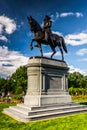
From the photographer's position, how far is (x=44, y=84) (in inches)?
591

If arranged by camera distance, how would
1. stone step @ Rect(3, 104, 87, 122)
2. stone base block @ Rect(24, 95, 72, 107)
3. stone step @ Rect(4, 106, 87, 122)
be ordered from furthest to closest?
stone base block @ Rect(24, 95, 72, 107), stone step @ Rect(3, 104, 87, 122), stone step @ Rect(4, 106, 87, 122)

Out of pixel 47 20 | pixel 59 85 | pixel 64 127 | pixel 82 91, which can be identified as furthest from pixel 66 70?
pixel 82 91

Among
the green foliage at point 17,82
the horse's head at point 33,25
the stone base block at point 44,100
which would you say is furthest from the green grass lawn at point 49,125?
the green foliage at point 17,82

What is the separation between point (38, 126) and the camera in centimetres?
1044

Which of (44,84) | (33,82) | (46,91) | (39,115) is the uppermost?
(33,82)

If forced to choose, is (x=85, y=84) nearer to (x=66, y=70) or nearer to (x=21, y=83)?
(x=21, y=83)

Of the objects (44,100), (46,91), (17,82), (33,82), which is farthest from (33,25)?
(17,82)

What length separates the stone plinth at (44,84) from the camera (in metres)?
14.6

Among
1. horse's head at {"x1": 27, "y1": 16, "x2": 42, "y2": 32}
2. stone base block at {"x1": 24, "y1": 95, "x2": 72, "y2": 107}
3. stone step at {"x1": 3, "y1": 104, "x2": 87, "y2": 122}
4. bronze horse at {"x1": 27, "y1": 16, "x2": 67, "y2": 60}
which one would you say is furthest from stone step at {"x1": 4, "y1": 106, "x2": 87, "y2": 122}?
horse's head at {"x1": 27, "y1": 16, "x2": 42, "y2": 32}

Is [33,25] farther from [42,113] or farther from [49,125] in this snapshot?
[49,125]

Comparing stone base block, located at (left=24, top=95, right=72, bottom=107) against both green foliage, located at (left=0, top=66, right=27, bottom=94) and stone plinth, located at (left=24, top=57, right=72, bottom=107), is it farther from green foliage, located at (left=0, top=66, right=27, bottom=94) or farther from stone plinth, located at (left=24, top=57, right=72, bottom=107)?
green foliage, located at (left=0, top=66, right=27, bottom=94)

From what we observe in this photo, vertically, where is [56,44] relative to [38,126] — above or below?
above

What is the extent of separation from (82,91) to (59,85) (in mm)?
30855

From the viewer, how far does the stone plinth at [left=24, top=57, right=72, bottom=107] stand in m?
14.6
